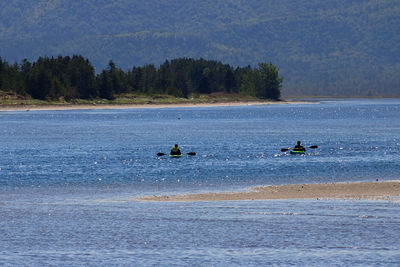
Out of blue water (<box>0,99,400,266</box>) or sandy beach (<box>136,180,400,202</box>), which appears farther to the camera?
sandy beach (<box>136,180,400,202</box>)

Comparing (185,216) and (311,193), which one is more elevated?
(185,216)

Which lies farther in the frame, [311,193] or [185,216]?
[311,193]

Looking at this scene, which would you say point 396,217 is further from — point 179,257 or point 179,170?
point 179,170

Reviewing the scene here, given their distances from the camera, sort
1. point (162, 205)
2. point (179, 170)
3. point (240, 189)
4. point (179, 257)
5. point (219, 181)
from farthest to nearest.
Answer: point (179, 170) < point (219, 181) < point (240, 189) < point (162, 205) < point (179, 257)

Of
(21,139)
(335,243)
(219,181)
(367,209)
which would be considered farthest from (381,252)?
(21,139)

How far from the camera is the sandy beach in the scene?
4791 cm

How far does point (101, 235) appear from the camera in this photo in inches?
1441

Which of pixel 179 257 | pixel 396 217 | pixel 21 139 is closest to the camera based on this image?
pixel 179 257

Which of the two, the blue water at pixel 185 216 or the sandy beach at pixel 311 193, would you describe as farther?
the sandy beach at pixel 311 193

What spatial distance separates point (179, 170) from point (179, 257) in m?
35.0

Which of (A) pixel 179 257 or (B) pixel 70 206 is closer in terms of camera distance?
(A) pixel 179 257

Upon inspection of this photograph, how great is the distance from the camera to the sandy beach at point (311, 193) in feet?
157

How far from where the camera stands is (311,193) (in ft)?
163

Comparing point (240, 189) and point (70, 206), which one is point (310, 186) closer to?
point (240, 189)
